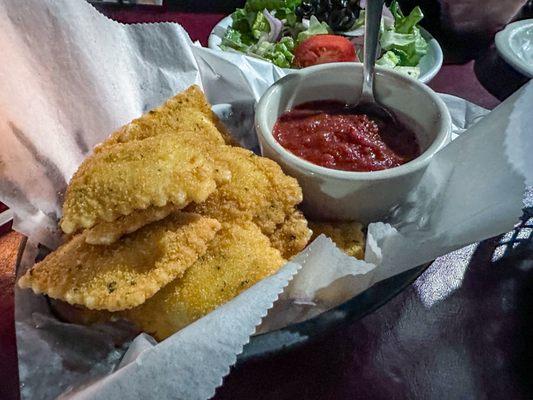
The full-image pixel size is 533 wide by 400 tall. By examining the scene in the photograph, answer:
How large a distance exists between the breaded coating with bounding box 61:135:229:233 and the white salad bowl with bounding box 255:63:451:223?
282 millimetres

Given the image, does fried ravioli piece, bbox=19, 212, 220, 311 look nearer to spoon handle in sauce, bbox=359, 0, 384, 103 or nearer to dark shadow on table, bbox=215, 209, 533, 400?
dark shadow on table, bbox=215, 209, 533, 400

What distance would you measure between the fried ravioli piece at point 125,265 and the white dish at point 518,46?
1.63 meters

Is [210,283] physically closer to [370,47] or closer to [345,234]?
[345,234]

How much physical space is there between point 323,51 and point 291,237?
1.37m

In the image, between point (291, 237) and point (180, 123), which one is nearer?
point (291, 237)

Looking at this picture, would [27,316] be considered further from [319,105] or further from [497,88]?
[497,88]

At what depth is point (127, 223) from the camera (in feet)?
3.92

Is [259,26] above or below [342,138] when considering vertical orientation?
below

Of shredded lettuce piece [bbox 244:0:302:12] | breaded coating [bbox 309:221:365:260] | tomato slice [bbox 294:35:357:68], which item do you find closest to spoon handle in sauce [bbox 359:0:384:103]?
breaded coating [bbox 309:221:365:260]

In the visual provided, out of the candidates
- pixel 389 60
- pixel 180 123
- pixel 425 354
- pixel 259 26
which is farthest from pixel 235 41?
pixel 425 354

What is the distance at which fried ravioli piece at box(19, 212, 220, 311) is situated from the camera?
3.65 ft

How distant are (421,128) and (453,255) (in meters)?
0.36

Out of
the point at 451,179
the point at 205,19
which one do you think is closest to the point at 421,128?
the point at 451,179

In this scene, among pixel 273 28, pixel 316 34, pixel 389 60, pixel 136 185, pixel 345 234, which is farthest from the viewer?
pixel 273 28
